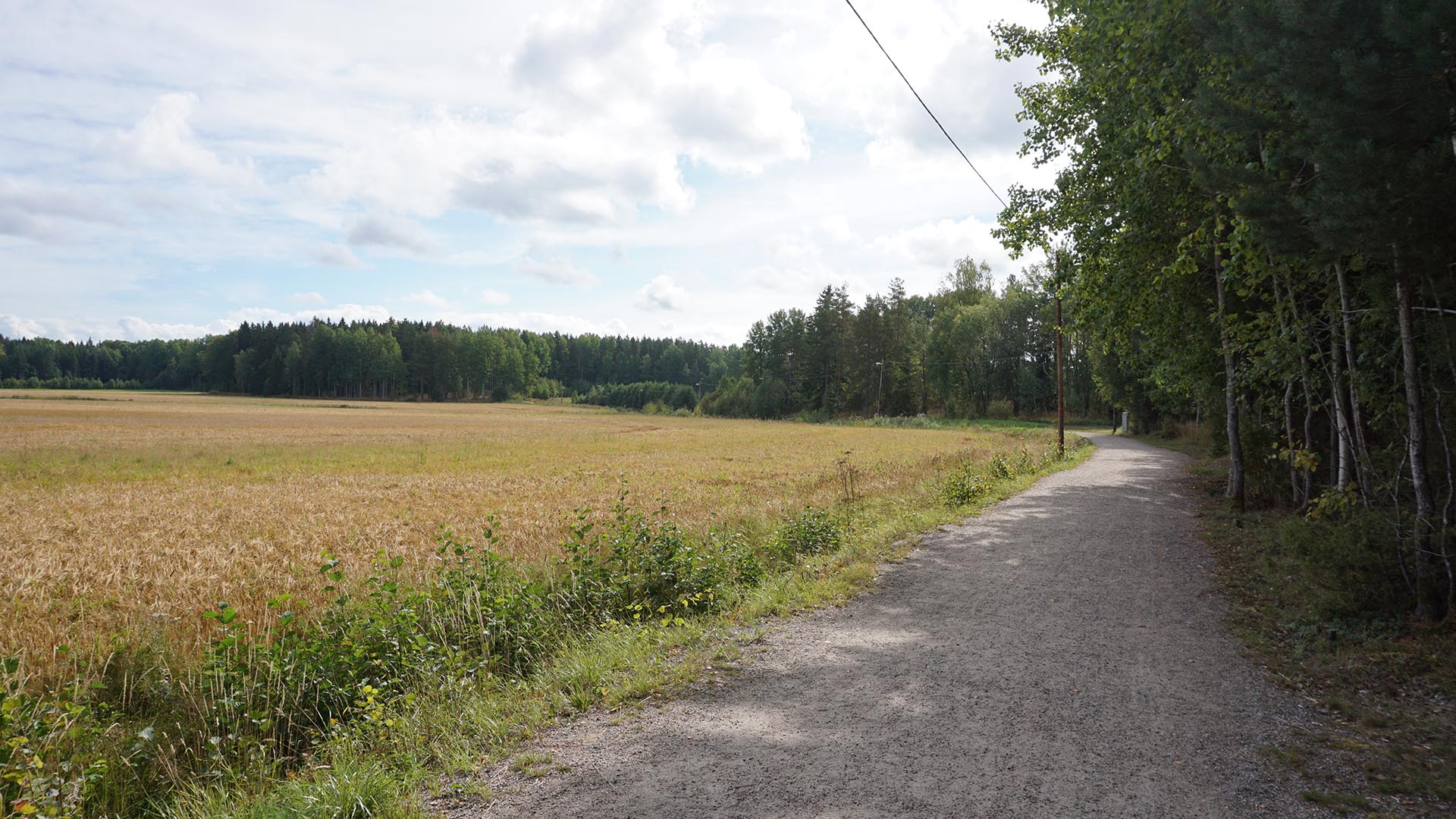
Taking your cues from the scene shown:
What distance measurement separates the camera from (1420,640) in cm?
567

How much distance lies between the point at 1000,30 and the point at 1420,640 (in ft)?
44.8

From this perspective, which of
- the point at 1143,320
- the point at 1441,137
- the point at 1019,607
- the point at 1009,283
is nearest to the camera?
the point at 1441,137

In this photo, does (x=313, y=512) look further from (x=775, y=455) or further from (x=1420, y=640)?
(x=775, y=455)

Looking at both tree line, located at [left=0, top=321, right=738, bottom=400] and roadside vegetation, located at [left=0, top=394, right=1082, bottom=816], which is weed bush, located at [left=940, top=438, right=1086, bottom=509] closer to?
roadside vegetation, located at [left=0, top=394, right=1082, bottom=816]

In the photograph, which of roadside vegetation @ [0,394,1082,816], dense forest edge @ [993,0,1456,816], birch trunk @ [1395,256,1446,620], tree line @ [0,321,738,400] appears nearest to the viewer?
roadside vegetation @ [0,394,1082,816]

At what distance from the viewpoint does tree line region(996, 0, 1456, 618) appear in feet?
16.9

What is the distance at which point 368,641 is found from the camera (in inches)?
249

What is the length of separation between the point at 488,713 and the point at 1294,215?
7729mm

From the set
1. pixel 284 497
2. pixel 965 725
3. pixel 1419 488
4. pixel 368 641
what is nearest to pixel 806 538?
pixel 965 725

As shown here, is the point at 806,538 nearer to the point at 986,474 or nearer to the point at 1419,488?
the point at 1419,488

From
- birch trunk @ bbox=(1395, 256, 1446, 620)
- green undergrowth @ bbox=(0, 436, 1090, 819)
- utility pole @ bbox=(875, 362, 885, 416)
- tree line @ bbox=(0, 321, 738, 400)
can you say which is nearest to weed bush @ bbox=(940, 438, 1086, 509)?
green undergrowth @ bbox=(0, 436, 1090, 819)

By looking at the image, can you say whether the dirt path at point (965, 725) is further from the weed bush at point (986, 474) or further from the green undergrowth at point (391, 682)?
the weed bush at point (986, 474)

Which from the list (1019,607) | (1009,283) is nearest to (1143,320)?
(1019,607)

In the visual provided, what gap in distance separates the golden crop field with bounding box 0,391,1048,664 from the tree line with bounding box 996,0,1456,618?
6800 millimetres
